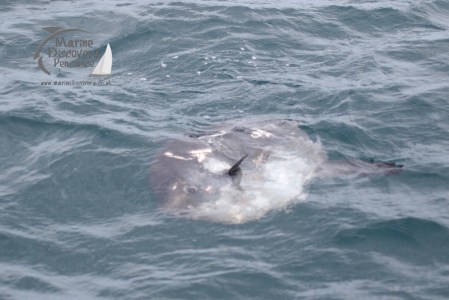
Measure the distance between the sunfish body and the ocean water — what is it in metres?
0.22

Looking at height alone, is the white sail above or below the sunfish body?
below

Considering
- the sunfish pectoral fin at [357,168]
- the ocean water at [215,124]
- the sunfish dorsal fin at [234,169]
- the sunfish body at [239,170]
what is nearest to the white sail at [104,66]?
the ocean water at [215,124]

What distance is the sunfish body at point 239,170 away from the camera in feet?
29.3

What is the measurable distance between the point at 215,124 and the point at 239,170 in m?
2.12

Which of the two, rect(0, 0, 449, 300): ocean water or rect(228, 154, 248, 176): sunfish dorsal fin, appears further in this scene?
rect(228, 154, 248, 176): sunfish dorsal fin

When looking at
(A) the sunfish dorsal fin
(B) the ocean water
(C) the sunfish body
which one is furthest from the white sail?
(A) the sunfish dorsal fin

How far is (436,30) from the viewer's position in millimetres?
16609

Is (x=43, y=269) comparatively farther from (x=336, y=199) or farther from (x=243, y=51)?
(x=243, y=51)

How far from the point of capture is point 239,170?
9664mm

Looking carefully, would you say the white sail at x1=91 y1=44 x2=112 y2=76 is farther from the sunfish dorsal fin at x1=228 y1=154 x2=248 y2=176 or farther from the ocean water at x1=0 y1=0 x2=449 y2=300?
the sunfish dorsal fin at x1=228 y1=154 x2=248 y2=176

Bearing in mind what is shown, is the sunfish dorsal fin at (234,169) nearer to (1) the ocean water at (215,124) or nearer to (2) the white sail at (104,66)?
(1) the ocean water at (215,124)

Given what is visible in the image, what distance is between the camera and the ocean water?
25.3 ft

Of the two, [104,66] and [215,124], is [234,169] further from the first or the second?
[104,66]

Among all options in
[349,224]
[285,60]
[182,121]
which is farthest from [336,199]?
[285,60]
